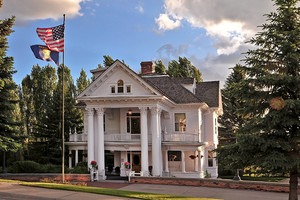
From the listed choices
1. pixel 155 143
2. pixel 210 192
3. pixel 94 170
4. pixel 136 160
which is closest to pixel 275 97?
pixel 210 192

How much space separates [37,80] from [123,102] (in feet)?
98.6

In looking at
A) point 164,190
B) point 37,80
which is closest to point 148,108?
point 164,190

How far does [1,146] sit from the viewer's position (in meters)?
23.4

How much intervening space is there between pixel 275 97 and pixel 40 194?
12.0 m

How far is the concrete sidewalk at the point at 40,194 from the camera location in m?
15.9

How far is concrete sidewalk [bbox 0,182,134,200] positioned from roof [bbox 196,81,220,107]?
760 inches

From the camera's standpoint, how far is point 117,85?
28109mm

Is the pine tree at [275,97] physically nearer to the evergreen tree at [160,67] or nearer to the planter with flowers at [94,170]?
the planter with flowers at [94,170]

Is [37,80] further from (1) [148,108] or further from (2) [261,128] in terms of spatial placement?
(2) [261,128]

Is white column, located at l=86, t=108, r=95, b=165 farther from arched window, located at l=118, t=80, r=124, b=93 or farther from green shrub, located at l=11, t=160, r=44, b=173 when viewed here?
green shrub, located at l=11, t=160, r=44, b=173

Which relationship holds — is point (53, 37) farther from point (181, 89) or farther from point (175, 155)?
point (175, 155)

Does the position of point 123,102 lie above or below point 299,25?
below

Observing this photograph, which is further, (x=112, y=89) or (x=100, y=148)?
(x=112, y=89)

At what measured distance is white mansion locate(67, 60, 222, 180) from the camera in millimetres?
27734
